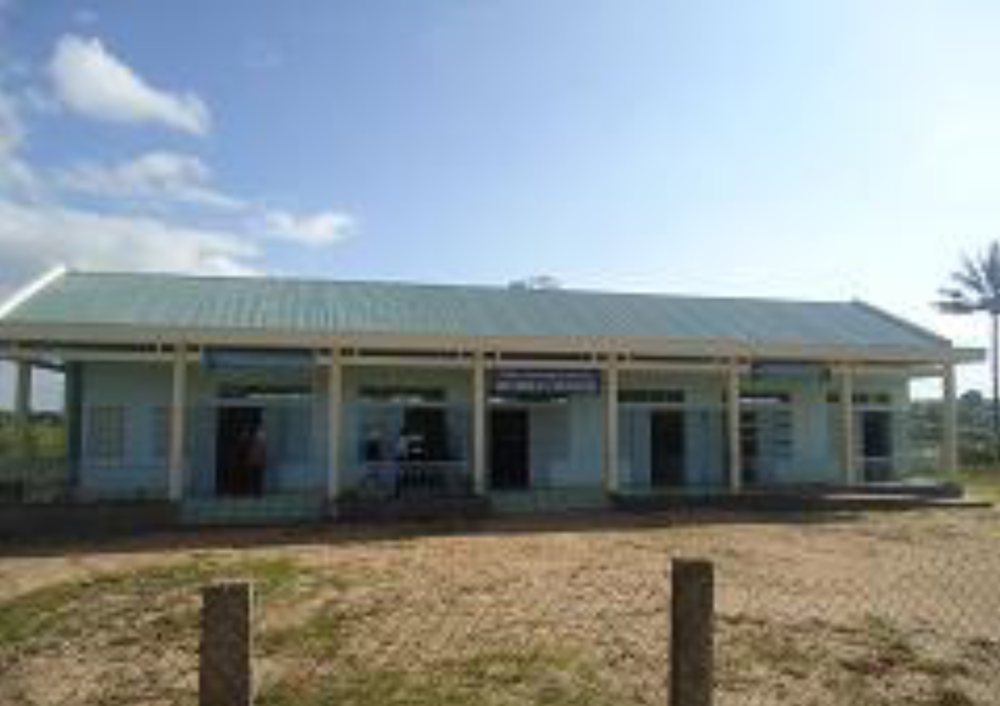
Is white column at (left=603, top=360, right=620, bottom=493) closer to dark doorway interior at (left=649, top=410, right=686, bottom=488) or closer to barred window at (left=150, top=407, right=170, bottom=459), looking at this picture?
dark doorway interior at (left=649, top=410, right=686, bottom=488)

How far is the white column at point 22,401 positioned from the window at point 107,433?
1152 millimetres

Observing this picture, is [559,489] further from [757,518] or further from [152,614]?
[152,614]

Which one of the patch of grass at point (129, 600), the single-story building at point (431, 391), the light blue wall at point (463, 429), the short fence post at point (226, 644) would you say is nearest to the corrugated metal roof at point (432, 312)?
the single-story building at point (431, 391)

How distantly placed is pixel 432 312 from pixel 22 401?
27.2 ft

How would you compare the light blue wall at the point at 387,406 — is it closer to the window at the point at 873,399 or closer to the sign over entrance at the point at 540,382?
the sign over entrance at the point at 540,382

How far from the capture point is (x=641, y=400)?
2494 centimetres

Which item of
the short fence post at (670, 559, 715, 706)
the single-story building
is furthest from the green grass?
the short fence post at (670, 559, 715, 706)

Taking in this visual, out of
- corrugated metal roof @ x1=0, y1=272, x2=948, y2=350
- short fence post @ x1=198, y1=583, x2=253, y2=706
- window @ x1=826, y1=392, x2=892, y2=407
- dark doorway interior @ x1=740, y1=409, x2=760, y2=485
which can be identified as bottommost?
short fence post @ x1=198, y1=583, x2=253, y2=706

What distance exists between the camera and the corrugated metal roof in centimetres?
2133

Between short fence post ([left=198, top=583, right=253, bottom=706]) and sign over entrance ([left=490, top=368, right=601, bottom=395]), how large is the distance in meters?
17.4

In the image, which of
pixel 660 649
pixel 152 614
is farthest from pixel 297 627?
pixel 660 649

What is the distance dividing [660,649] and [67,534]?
12.3 metres

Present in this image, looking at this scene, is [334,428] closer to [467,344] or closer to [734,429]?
[467,344]

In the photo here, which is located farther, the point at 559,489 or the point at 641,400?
the point at 641,400
